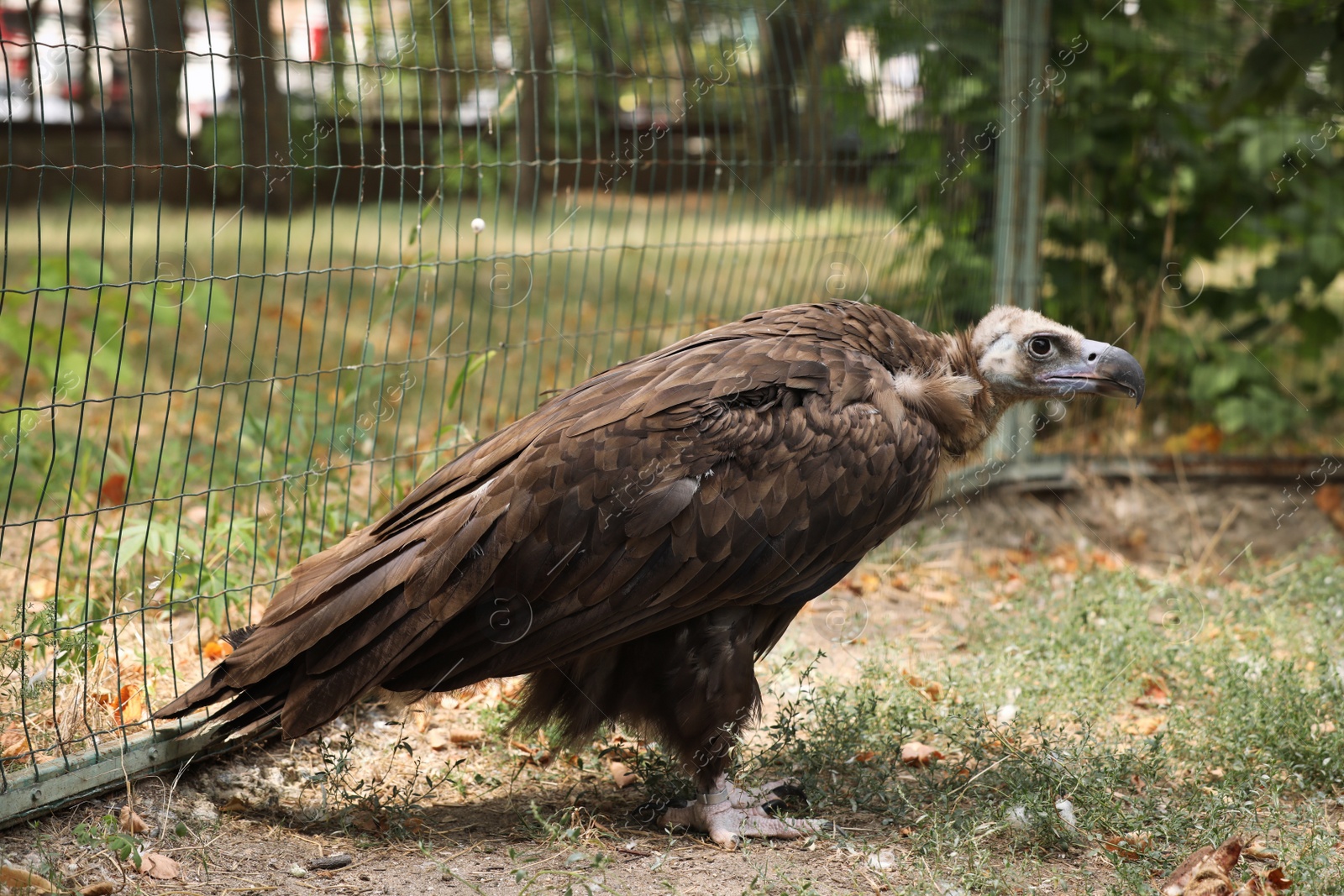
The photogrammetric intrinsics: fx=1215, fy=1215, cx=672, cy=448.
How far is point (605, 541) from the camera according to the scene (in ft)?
10.8

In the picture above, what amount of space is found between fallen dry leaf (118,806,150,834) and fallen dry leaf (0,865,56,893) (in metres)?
0.39

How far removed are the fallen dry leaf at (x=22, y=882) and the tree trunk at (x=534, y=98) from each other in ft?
8.76

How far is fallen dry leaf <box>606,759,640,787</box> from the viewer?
3.98m

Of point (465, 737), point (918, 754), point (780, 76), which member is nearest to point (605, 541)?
point (465, 737)

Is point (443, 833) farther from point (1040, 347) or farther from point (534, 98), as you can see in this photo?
point (534, 98)

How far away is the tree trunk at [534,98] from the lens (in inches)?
179

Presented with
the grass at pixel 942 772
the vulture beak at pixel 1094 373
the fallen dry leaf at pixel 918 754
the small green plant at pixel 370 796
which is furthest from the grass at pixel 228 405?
the fallen dry leaf at pixel 918 754

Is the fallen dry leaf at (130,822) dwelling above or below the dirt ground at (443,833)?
above

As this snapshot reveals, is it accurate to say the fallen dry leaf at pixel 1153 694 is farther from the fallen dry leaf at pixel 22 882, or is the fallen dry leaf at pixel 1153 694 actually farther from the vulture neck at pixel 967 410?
the fallen dry leaf at pixel 22 882

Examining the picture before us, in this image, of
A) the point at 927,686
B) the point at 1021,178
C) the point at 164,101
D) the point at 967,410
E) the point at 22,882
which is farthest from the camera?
the point at 164,101

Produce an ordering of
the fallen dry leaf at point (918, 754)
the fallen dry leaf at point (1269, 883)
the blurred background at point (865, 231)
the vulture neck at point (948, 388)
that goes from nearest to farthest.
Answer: the fallen dry leaf at point (1269, 883) → the vulture neck at point (948, 388) → the fallen dry leaf at point (918, 754) → the blurred background at point (865, 231)

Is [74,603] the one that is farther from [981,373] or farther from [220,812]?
[981,373]

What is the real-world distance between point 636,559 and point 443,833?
1026 millimetres

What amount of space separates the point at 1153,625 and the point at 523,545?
2994mm
